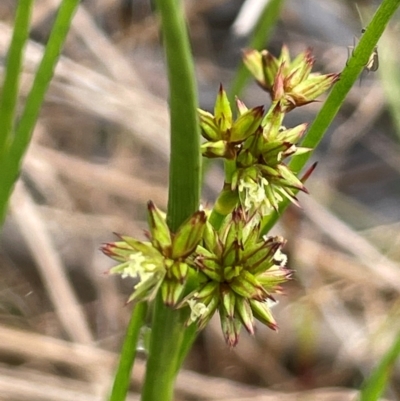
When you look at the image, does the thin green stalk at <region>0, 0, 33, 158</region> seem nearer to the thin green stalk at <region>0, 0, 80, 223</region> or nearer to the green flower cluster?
the thin green stalk at <region>0, 0, 80, 223</region>

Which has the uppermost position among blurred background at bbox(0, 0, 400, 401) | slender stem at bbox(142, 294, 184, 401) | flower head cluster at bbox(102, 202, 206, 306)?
blurred background at bbox(0, 0, 400, 401)

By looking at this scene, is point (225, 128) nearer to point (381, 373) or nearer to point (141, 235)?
point (381, 373)

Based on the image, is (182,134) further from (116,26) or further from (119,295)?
(116,26)

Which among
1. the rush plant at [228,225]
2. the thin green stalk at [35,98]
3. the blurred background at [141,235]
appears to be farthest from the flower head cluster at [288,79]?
the blurred background at [141,235]

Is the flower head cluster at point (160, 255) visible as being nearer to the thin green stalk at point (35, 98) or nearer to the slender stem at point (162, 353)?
the slender stem at point (162, 353)

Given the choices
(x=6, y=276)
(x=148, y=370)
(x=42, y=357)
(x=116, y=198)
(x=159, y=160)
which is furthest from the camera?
(x=159, y=160)

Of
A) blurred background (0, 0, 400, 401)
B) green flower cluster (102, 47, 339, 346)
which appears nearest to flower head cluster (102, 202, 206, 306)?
green flower cluster (102, 47, 339, 346)

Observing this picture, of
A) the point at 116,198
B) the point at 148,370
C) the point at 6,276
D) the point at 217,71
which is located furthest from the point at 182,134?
the point at 217,71
